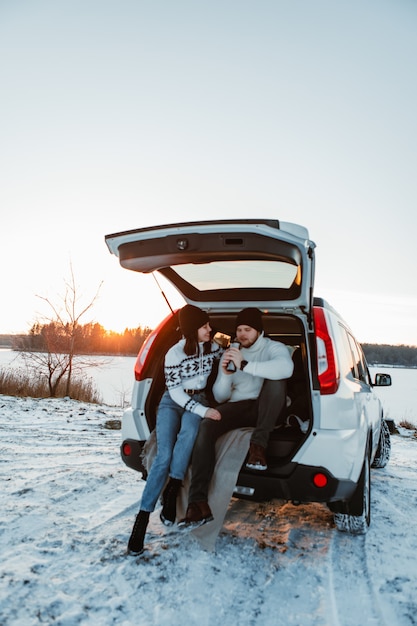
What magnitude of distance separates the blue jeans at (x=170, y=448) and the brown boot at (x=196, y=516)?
0.22 meters

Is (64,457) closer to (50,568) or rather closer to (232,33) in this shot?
(50,568)

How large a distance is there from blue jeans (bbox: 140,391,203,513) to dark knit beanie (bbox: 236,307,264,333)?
0.67 m

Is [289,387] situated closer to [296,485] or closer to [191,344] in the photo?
[191,344]

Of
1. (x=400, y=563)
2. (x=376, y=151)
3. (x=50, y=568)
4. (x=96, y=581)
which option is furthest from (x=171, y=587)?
(x=376, y=151)

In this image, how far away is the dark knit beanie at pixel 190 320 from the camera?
3213 mm

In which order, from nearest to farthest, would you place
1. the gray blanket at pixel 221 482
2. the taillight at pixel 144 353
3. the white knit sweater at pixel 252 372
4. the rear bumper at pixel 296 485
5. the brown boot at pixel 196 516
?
the rear bumper at pixel 296 485 < the brown boot at pixel 196 516 < the gray blanket at pixel 221 482 < the white knit sweater at pixel 252 372 < the taillight at pixel 144 353

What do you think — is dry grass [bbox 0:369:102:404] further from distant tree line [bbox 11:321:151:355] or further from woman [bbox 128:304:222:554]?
woman [bbox 128:304:222:554]

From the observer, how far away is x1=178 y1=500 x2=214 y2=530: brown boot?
2760 millimetres

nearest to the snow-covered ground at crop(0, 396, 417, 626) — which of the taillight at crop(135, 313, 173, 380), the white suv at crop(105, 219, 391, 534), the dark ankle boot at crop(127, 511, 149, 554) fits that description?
the dark ankle boot at crop(127, 511, 149, 554)

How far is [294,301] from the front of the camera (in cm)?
338

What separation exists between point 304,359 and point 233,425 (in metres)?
0.70

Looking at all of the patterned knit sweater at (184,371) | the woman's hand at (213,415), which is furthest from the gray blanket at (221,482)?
the patterned knit sweater at (184,371)

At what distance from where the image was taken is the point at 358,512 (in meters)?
3.02

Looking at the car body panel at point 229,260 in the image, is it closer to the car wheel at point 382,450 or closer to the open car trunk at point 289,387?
the open car trunk at point 289,387
